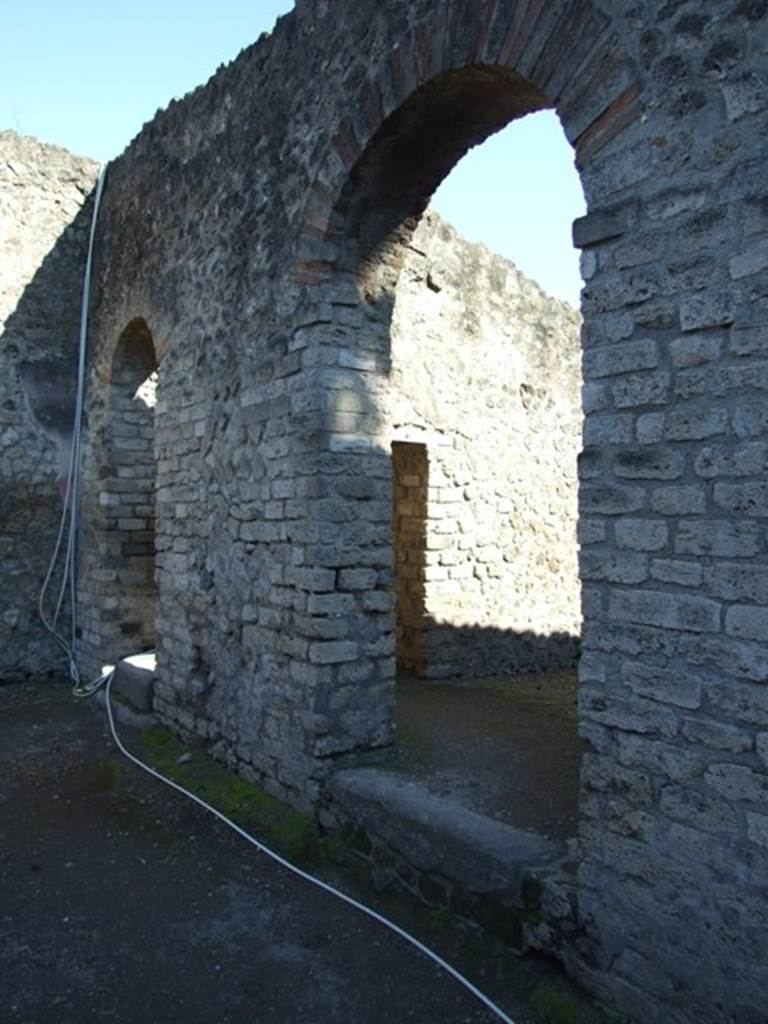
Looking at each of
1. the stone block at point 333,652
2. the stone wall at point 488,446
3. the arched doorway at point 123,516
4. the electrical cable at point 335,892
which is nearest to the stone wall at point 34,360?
the arched doorway at point 123,516

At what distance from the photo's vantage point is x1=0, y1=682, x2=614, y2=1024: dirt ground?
9.82 ft

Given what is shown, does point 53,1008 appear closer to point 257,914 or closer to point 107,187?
point 257,914

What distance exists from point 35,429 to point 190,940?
574cm

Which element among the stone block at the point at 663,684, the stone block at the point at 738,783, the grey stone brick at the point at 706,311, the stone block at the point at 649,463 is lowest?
the stone block at the point at 738,783

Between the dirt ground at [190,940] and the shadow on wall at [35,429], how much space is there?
10.4 ft

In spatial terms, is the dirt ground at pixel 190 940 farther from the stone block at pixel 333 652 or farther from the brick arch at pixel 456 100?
the brick arch at pixel 456 100

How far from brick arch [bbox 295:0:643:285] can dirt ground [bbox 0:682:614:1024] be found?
2.96 m

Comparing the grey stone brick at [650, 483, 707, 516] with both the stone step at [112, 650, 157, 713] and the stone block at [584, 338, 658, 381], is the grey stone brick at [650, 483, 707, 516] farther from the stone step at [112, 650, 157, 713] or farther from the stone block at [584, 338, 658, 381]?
the stone step at [112, 650, 157, 713]

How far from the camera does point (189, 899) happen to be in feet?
12.5

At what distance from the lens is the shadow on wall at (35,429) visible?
780 cm

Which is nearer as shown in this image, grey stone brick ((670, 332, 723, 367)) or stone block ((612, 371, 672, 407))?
grey stone brick ((670, 332, 723, 367))

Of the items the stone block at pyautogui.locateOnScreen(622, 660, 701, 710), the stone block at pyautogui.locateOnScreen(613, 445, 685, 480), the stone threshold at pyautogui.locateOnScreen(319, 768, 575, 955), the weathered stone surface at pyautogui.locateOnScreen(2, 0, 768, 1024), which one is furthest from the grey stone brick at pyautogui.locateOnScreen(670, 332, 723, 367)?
the stone threshold at pyautogui.locateOnScreen(319, 768, 575, 955)

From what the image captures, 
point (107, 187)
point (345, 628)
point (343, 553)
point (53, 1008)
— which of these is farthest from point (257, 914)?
point (107, 187)

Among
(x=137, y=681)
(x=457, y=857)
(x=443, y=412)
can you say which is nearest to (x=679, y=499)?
(x=457, y=857)
